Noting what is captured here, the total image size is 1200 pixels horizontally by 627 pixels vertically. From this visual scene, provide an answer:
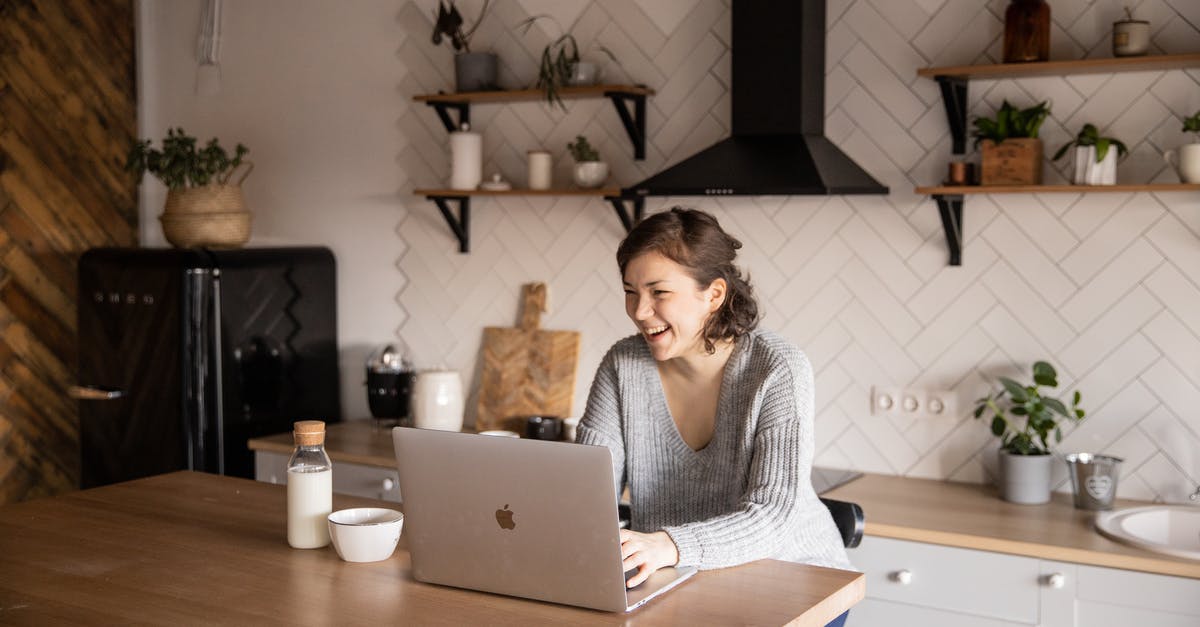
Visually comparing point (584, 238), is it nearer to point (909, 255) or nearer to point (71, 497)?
point (909, 255)

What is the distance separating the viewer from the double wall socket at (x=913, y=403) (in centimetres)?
318

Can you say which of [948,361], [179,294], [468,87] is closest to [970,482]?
[948,361]

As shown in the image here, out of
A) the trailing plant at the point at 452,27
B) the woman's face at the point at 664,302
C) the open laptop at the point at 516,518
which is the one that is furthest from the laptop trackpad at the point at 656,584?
the trailing plant at the point at 452,27

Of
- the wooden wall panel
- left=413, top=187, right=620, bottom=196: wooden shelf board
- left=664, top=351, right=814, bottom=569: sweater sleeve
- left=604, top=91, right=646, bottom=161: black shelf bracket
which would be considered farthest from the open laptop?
the wooden wall panel

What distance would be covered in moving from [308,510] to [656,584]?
0.63 meters

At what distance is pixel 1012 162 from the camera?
2.94m

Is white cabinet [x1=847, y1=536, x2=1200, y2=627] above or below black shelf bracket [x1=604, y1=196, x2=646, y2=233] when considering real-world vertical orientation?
below

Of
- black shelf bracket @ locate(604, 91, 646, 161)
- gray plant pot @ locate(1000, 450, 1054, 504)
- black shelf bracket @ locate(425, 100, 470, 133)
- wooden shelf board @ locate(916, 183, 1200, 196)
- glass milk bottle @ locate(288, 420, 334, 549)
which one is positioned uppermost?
black shelf bracket @ locate(425, 100, 470, 133)

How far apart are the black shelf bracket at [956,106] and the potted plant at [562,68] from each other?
3.50ft

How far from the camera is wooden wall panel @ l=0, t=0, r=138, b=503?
4137 millimetres

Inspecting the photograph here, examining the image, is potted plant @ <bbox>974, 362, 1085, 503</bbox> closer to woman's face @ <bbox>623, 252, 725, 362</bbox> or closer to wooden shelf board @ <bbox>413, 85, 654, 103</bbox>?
woman's face @ <bbox>623, 252, 725, 362</bbox>

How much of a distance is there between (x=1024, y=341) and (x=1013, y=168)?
0.47m

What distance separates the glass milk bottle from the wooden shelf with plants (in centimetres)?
170

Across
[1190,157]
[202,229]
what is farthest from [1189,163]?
[202,229]
